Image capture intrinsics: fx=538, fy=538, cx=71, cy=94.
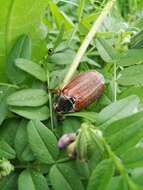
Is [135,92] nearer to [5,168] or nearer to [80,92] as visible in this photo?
[80,92]

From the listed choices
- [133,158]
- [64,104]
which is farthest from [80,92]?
[133,158]

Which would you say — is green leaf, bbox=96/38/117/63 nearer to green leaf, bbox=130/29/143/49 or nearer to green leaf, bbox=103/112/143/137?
green leaf, bbox=130/29/143/49

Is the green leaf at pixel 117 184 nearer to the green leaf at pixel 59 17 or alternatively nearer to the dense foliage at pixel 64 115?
the dense foliage at pixel 64 115

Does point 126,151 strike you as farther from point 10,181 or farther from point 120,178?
point 10,181

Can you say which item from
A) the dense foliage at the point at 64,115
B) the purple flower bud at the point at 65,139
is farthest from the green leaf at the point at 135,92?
the purple flower bud at the point at 65,139

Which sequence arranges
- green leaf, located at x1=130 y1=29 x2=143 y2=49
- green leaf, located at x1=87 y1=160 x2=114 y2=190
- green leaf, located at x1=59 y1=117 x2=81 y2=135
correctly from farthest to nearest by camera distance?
green leaf, located at x1=130 y1=29 x2=143 y2=49, green leaf, located at x1=59 y1=117 x2=81 y2=135, green leaf, located at x1=87 y1=160 x2=114 y2=190

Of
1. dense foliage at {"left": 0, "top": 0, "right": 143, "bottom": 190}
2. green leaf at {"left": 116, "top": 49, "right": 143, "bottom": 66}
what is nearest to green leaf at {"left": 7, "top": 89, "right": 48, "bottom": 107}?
dense foliage at {"left": 0, "top": 0, "right": 143, "bottom": 190}

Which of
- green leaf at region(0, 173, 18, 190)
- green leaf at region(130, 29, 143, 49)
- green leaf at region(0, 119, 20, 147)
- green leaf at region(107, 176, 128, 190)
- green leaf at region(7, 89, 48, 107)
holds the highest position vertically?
green leaf at region(130, 29, 143, 49)

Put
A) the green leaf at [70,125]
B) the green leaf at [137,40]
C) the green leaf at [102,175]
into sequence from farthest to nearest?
the green leaf at [137,40] → the green leaf at [70,125] → the green leaf at [102,175]
